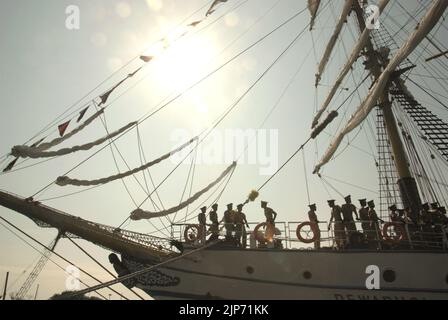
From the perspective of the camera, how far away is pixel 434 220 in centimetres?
1244

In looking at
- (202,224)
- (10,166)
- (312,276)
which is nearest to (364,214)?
(312,276)

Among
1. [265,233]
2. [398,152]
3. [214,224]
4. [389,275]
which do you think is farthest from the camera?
[398,152]

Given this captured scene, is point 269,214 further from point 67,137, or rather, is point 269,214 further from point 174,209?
point 67,137

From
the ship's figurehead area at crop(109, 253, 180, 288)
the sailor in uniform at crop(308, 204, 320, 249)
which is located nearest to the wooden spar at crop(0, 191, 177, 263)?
the ship's figurehead area at crop(109, 253, 180, 288)

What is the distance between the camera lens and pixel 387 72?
15484 mm

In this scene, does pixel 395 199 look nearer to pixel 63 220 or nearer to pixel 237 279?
pixel 237 279

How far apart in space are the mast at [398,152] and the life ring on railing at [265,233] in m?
5.88

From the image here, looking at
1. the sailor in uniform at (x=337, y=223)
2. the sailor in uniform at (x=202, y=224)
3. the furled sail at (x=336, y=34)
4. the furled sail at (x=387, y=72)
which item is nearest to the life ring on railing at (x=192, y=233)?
the sailor in uniform at (x=202, y=224)

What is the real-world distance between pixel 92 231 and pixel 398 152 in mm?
14190

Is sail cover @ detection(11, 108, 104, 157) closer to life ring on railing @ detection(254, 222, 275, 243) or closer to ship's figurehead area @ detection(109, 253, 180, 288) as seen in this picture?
ship's figurehead area @ detection(109, 253, 180, 288)

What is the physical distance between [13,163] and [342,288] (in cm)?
1173

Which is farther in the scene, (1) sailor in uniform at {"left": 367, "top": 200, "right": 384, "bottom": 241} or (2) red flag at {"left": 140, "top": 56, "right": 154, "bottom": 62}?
(2) red flag at {"left": 140, "top": 56, "right": 154, "bottom": 62}

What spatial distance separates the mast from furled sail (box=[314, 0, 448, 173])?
2.21 m

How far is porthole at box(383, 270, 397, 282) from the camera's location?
35.0 feet
